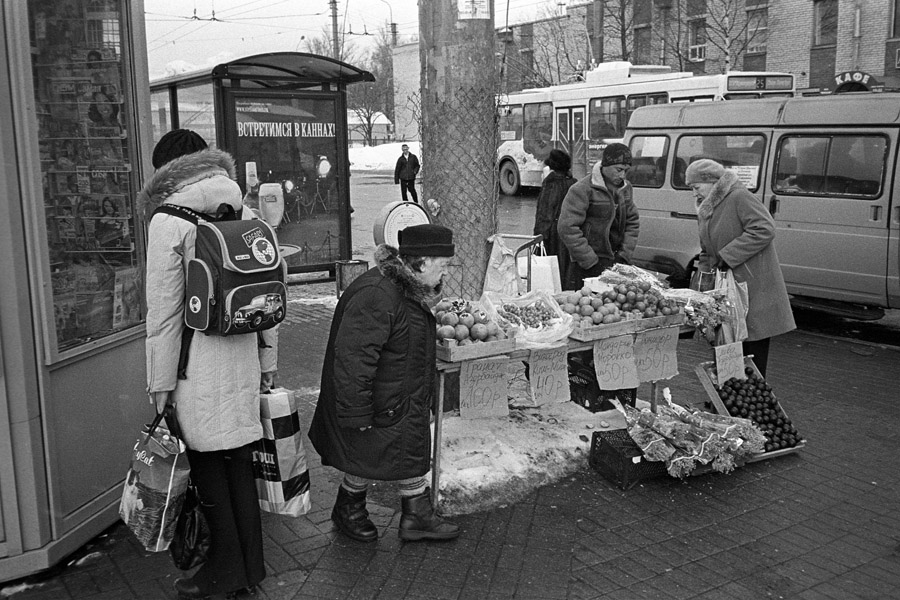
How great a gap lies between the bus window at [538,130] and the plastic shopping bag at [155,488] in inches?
797

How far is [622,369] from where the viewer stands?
5.21 metres

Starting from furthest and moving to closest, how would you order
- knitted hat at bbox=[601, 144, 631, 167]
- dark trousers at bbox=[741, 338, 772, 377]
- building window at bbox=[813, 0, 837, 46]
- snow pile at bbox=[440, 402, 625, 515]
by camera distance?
building window at bbox=[813, 0, 837, 46] → knitted hat at bbox=[601, 144, 631, 167] → dark trousers at bbox=[741, 338, 772, 377] → snow pile at bbox=[440, 402, 625, 515]

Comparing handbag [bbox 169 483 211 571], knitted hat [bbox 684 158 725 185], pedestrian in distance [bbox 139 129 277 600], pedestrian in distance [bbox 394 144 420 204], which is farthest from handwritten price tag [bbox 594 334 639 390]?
pedestrian in distance [bbox 394 144 420 204]

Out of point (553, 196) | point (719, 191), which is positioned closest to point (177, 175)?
point (719, 191)

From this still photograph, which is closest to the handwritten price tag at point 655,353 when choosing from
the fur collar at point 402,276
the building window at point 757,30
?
the fur collar at point 402,276

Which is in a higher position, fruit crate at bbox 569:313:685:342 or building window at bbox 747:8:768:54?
building window at bbox 747:8:768:54

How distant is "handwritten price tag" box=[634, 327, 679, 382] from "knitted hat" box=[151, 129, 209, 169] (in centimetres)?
293

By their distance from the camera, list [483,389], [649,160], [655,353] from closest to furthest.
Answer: [483,389] < [655,353] < [649,160]

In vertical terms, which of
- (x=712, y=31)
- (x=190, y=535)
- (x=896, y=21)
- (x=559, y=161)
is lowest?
(x=190, y=535)

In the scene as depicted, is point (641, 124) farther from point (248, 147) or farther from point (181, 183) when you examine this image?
point (181, 183)

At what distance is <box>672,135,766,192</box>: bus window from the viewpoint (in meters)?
9.31

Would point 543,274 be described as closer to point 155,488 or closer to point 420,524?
point 420,524

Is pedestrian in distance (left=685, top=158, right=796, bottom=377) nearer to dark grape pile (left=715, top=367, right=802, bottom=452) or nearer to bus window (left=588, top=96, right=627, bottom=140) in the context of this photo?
dark grape pile (left=715, top=367, right=802, bottom=452)

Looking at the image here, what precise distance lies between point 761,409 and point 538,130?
735 inches
